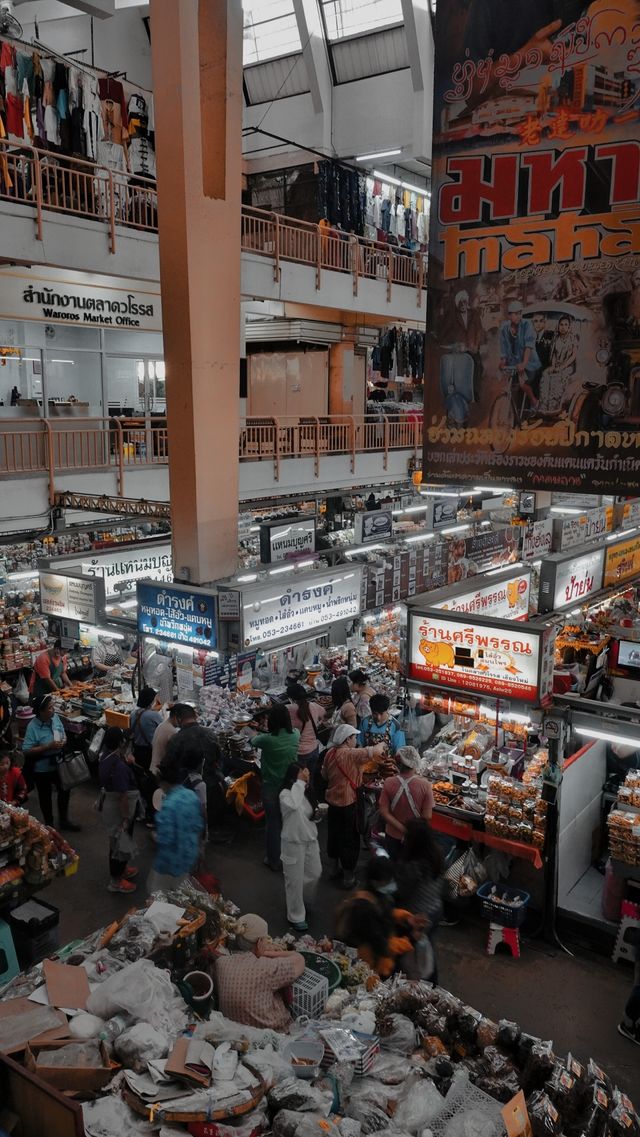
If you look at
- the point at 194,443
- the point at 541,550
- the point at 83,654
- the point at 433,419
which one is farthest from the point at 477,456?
the point at 83,654

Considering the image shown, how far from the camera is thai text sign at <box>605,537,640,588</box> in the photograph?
10062mm

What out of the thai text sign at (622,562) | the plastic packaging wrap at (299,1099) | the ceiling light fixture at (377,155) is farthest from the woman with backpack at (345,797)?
the ceiling light fixture at (377,155)

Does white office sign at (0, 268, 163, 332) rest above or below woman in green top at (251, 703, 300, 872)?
above

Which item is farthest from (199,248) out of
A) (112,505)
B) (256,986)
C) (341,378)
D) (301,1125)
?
(341,378)

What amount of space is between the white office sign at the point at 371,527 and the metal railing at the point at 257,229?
5.50 metres

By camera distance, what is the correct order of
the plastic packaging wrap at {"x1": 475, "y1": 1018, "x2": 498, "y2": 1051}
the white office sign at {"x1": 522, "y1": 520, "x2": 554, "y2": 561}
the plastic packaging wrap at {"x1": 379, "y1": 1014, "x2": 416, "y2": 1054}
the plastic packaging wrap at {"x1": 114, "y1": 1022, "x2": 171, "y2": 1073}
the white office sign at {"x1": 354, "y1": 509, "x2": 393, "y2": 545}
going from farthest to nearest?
1. the white office sign at {"x1": 354, "y1": 509, "x2": 393, "y2": 545}
2. the white office sign at {"x1": 522, "y1": 520, "x2": 554, "y2": 561}
3. the plastic packaging wrap at {"x1": 475, "y1": 1018, "x2": 498, "y2": 1051}
4. the plastic packaging wrap at {"x1": 379, "y1": 1014, "x2": 416, "y2": 1054}
5. the plastic packaging wrap at {"x1": 114, "y1": 1022, "x2": 171, "y2": 1073}

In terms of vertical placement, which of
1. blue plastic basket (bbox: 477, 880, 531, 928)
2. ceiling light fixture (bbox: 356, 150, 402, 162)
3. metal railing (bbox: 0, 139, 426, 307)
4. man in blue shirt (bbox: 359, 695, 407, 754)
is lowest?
blue plastic basket (bbox: 477, 880, 531, 928)

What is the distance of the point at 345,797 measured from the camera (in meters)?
8.24

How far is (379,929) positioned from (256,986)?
49.1 inches

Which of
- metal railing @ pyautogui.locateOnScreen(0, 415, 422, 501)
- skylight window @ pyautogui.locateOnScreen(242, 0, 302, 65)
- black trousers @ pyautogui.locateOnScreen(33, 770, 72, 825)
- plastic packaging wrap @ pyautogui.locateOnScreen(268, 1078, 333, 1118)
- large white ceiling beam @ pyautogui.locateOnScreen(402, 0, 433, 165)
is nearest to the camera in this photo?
plastic packaging wrap @ pyautogui.locateOnScreen(268, 1078, 333, 1118)

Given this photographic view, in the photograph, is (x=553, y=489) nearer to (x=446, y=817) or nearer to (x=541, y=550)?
(x=446, y=817)

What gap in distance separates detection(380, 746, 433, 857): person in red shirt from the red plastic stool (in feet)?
3.66

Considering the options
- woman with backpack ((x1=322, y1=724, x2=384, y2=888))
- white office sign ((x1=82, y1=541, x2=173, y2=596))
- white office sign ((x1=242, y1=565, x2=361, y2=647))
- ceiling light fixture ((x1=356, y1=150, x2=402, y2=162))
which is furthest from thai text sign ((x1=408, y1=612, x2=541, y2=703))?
ceiling light fixture ((x1=356, y1=150, x2=402, y2=162))

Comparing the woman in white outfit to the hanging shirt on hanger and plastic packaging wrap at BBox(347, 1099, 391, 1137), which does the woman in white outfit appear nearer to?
plastic packaging wrap at BBox(347, 1099, 391, 1137)
